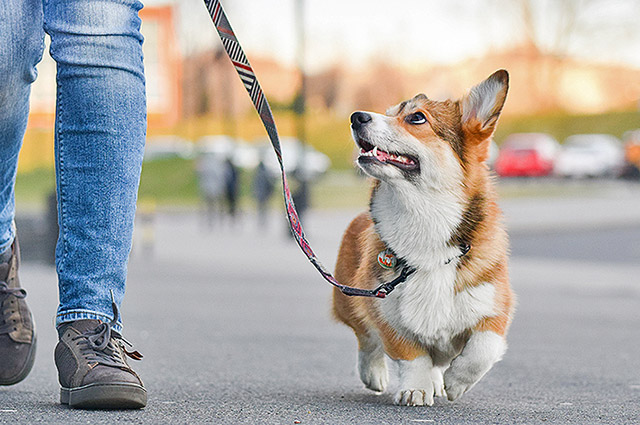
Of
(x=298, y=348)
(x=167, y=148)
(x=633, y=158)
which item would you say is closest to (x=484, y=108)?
(x=298, y=348)

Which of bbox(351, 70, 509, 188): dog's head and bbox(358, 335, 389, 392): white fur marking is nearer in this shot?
bbox(351, 70, 509, 188): dog's head

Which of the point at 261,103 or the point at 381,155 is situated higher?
the point at 261,103

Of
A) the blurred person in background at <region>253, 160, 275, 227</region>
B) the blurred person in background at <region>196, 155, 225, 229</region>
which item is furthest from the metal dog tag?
the blurred person in background at <region>196, 155, 225, 229</region>

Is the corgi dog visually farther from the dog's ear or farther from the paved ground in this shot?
the paved ground

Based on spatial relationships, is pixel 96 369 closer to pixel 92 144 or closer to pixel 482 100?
pixel 92 144

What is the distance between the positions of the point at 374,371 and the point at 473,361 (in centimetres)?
62

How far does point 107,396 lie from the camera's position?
2750 millimetres

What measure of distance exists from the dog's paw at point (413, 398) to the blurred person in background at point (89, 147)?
86 centimetres

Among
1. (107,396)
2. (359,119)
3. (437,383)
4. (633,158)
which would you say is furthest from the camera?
(633,158)

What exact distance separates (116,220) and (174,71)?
2223 inches

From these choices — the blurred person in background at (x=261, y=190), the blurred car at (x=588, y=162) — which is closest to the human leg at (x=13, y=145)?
the blurred person in background at (x=261, y=190)

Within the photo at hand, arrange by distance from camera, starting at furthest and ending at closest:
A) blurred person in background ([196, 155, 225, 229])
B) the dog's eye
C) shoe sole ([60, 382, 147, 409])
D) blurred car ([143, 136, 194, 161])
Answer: blurred car ([143, 136, 194, 161]), blurred person in background ([196, 155, 225, 229]), the dog's eye, shoe sole ([60, 382, 147, 409])

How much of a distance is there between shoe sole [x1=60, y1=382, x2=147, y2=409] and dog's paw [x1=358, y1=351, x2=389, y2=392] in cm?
111

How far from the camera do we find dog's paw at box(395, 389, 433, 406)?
10.5 feet
